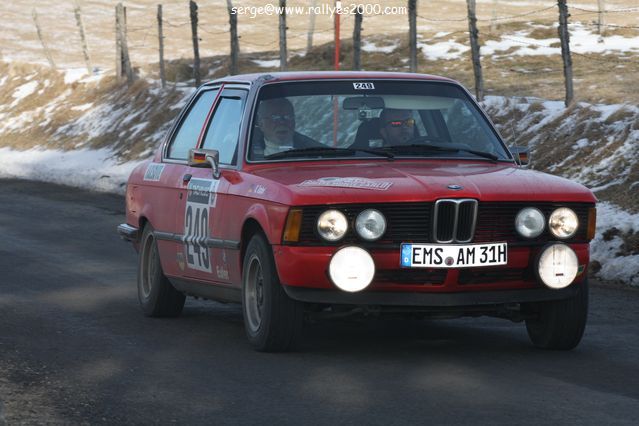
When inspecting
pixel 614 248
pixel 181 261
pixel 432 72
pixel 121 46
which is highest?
pixel 181 261

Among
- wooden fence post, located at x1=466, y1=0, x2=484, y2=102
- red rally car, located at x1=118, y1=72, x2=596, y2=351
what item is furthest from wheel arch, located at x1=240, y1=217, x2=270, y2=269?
wooden fence post, located at x1=466, y1=0, x2=484, y2=102

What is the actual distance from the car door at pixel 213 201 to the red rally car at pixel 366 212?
16mm

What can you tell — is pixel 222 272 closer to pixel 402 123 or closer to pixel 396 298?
pixel 402 123

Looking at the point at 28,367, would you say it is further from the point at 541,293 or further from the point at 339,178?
the point at 541,293

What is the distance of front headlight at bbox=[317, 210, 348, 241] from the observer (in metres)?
7.57

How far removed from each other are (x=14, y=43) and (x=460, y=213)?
281 feet

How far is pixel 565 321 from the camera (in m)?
8.17

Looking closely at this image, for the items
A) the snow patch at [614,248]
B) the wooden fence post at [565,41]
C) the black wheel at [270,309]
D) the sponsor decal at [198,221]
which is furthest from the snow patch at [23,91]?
the black wheel at [270,309]

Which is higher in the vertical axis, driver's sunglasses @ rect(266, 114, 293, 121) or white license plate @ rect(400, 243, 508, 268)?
driver's sunglasses @ rect(266, 114, 293, 121)

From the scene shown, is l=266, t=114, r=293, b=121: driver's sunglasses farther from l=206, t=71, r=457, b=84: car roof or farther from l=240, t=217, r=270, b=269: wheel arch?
l=240, t=217, r=270, b=269: wheel arch

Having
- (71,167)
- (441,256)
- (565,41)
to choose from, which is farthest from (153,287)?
(71,167)

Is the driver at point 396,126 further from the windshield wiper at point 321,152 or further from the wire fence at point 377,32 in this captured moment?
the wire fence at point 377,32

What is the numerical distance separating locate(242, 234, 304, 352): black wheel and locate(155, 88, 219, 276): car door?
147 cm

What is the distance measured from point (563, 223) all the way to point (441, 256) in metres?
0.78
